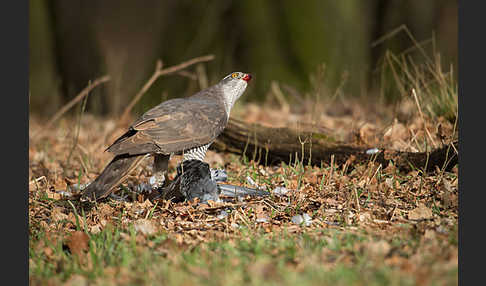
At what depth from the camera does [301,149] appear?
469 centimetres

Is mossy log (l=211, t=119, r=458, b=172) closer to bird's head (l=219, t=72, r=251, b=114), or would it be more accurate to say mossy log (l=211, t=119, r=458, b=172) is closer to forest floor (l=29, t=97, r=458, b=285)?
forest floor (l=29, t=97, r=458, b=285)

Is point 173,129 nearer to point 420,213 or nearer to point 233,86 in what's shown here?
point 233,86

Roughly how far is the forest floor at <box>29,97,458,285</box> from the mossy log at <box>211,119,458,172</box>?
101mm

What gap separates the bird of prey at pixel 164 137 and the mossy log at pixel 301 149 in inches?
17.5

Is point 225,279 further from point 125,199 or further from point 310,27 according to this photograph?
point 310,27

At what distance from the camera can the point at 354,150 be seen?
4.52 m

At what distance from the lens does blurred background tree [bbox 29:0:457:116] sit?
9961 millimetres

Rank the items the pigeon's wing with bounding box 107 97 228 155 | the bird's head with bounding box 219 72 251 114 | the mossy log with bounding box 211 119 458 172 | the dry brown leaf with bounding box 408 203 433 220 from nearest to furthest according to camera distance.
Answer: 1. the dry brown leaf with bounding box 408 203 433 220
2. the pigeon's wing with bounding box 107 97 228 155
3. the mossy log with bounding box 211 119 458 172
4. the bird's head with bounding box 219 72 251 114

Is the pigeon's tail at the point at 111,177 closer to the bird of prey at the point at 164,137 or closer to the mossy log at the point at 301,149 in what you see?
the bird of prey at the point at 164,137

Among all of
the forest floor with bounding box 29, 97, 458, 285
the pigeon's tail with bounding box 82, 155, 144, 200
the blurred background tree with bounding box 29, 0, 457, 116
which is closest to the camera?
the forest floor with bounding box 29, 97, 458, 285

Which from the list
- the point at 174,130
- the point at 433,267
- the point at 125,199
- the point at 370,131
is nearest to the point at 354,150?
the point at 370,131

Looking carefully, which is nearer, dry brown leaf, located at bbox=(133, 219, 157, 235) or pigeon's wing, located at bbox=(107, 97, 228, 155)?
dry brown leaf, located at bbox=(133, 219, 157, 235)

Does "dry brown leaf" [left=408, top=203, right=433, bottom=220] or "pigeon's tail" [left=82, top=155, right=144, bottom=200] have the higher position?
"pigeon's tail" [left=82, top=155, right=144, bottom=200]

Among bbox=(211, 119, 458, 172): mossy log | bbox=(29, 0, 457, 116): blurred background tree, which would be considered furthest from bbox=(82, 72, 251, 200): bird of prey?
bbox=(29, 0, 457, 116): blurred background tree
